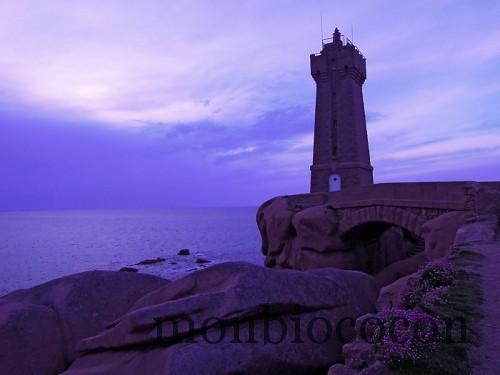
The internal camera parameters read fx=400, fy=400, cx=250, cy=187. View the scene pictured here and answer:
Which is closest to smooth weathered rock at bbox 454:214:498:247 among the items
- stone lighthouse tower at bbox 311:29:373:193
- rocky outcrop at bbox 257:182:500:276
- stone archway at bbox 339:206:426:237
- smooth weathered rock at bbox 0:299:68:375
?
rocky outcrop at bbox 257:182:500:276

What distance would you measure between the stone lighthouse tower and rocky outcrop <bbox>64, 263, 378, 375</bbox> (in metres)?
25.6

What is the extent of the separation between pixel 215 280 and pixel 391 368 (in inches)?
204

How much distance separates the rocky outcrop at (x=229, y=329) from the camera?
7.36 meters

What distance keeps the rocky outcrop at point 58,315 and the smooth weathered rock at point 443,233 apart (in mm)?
8552

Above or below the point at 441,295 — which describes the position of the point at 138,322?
below

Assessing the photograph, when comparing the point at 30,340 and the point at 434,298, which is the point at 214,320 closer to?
the point at 434,298

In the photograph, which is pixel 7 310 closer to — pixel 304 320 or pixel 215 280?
pixel 215 280

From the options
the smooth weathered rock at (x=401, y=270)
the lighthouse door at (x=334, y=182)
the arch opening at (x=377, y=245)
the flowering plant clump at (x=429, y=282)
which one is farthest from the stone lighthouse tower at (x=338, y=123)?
the flowering plant clump at (x=429, y=282)

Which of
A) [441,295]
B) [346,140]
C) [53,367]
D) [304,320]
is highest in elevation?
[346,140]

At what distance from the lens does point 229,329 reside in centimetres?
780

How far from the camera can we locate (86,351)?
29.1 feet

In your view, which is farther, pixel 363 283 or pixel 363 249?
pixel 363 249

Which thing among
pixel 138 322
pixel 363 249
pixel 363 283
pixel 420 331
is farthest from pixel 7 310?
pixel 363 249

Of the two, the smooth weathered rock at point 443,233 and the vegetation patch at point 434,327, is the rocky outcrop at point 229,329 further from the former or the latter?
the smooth weathered rock at point 443,233
